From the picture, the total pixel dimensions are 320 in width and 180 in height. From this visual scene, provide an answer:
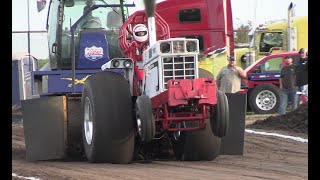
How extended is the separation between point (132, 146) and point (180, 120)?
93 cm

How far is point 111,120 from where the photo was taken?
952cm

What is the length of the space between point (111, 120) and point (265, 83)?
12114mm

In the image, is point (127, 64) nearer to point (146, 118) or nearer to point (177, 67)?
point (177, 67)

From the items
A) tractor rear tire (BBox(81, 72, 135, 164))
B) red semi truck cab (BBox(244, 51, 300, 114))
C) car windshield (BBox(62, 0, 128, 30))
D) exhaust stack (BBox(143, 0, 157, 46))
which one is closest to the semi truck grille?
exhaust stack (BBox(143, 0, 157, 46))

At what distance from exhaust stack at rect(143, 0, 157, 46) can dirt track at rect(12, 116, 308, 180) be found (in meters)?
1.78

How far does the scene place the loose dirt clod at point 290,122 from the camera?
1419 cm

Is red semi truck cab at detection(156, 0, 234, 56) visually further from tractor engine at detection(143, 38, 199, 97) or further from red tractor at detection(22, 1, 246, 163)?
tractor engine at detection(143, 38, 199, 97)

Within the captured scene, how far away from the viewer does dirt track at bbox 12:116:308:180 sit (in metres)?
8.43

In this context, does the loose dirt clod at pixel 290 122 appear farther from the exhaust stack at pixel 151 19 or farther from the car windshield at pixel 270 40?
the car windshield at pixel 270 40

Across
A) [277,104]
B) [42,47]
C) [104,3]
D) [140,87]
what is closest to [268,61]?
[277,104]

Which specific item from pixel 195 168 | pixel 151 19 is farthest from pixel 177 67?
pixel 195 168

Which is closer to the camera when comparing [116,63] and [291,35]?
[116,63]

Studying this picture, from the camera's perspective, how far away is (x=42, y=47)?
23703 mm

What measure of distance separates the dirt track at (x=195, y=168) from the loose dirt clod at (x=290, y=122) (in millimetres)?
2512
